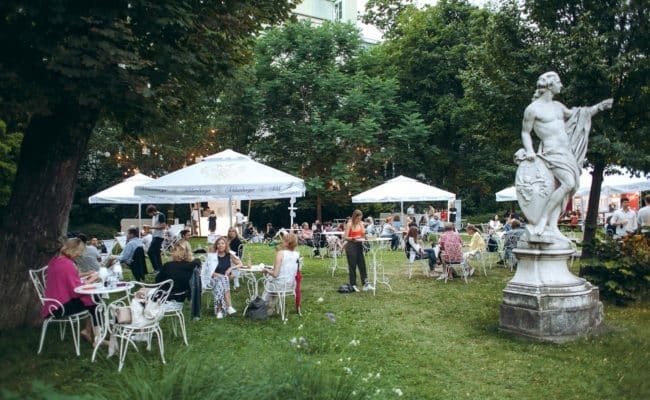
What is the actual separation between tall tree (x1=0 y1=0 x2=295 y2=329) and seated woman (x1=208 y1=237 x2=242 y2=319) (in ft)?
7.48

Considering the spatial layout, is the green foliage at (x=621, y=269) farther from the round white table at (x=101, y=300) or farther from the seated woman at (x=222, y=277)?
the round white table at (x=101, y=300)

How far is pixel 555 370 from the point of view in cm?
553

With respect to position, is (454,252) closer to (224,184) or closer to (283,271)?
(283,271)

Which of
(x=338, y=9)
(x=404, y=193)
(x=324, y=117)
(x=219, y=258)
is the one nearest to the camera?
Result: (x=219, y=258)

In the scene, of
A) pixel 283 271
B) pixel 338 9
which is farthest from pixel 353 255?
pixel 338 9

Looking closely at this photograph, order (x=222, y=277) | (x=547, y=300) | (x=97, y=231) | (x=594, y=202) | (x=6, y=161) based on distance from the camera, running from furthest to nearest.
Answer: (x=97, y=231) → (x=6, y=161) → (x=594, y=202) → (x=222, y=277) → (x=547, y=300)

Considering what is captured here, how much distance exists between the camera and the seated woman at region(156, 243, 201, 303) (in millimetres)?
6887

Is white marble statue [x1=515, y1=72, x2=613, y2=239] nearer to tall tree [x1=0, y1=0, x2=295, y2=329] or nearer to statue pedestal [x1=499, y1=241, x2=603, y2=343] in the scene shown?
statue pedestal [x1=499, y1=241, x2=603, y2=343]

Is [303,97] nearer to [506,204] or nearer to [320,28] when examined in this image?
[320,28]

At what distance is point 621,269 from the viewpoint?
28.6 feet

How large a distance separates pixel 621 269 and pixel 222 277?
653 cm

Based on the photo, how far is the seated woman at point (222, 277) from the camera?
26.7 ft

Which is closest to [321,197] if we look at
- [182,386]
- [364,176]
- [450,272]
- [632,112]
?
[364,176]

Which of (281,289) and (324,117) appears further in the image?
(324,117)
